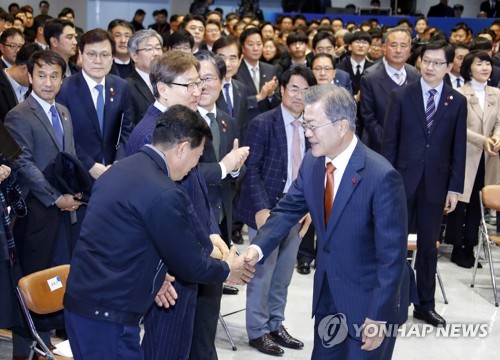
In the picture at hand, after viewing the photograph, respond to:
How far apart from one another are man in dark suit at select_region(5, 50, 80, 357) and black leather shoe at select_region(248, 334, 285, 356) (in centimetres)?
132

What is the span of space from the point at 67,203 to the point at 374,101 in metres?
3.16

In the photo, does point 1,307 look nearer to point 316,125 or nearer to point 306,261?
point 316,125

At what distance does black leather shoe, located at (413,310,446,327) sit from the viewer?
568 centimetres

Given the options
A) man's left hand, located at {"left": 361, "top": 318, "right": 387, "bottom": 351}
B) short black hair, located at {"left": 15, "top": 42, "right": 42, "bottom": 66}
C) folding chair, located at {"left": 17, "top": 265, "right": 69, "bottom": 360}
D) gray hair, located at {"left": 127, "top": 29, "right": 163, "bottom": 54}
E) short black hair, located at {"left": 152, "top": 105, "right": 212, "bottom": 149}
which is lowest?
folding chair, located at {"left": 17, "top": 265, "right": 69, "bottom": 360}

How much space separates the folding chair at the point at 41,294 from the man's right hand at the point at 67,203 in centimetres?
85

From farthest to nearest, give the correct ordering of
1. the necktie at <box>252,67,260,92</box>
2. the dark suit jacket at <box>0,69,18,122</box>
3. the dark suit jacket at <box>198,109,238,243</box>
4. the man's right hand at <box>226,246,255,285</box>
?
the necktie at <box>252,67,260,92</box> < the dark suit jacket at <box>0,69,18,122</box> < the dark suit jacket at <box>198,109,238,243</box> < the man's right hand at <box>226,246,255,285</box>

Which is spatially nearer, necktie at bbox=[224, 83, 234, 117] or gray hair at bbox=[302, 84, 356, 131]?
gray hair at bbox=[302, 84, 356, 131]

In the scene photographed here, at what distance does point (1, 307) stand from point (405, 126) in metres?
3.02

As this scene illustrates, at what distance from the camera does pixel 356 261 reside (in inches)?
135

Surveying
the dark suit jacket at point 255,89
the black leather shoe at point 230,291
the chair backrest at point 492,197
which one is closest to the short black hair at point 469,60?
the chair backrest at point 492,197

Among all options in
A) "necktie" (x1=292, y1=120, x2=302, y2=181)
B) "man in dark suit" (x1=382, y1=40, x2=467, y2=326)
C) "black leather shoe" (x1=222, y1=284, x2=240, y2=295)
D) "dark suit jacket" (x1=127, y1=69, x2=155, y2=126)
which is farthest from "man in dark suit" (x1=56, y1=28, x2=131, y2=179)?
"man in dark suit" (x1=382, y1=40, x2=467, y2=326)

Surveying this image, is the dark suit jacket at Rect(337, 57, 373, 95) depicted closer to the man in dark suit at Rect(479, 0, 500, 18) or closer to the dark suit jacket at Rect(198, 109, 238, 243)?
the dark suit jacket at Rect(198, 109, 238, 243)

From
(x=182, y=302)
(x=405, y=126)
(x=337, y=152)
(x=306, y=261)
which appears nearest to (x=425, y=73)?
(x=405, y=126)

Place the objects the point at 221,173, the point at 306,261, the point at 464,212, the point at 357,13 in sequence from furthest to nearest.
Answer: the point at 357,13, the point at 464,212, the point at 306,261, the point at 221,173
